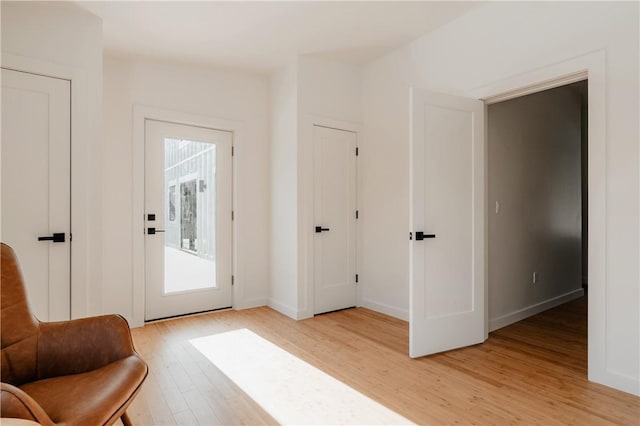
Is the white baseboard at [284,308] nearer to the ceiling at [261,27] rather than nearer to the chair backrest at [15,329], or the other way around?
the chair backrest at [15,329]

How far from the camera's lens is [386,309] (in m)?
4.04

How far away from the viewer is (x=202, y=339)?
3.27 meters

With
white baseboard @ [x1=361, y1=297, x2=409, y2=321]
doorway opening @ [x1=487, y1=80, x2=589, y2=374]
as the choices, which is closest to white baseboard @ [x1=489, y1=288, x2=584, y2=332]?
doorway opening @ [x1=487, y1=80, x2=589, y2=374]

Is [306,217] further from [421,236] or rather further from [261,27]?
[261,27]

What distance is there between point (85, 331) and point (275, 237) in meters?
2.73

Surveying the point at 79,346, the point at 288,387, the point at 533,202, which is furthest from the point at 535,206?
the point at 79,346

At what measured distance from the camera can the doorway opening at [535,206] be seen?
11.6 ft

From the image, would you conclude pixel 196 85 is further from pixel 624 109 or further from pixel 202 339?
pixel 624 109

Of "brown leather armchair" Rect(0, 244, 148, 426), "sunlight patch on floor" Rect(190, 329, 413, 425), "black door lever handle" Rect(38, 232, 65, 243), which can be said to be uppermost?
"black door lever handle" Rect(38, 232, 65, 243)

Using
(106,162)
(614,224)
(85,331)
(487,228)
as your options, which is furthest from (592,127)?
(106,162)

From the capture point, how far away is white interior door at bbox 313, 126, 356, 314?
4.10 meters

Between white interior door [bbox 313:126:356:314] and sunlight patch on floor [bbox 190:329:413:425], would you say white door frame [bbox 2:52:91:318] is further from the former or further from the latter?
white interior door [bbox 313:126:356:314]

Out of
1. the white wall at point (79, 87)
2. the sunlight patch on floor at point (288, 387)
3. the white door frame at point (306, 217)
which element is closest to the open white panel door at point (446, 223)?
the sunlight patch on floor at point (288, 387)

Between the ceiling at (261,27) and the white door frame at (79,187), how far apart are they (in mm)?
572
